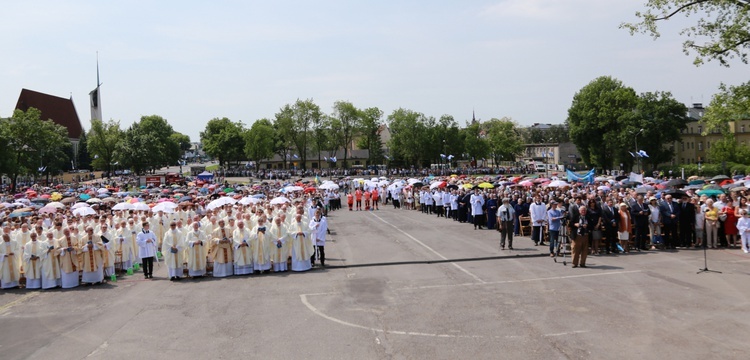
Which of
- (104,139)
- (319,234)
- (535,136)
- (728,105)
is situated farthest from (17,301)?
(535,136)

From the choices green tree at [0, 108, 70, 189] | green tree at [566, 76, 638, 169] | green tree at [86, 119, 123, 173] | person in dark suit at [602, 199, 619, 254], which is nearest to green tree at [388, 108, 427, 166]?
green tree at [566, 76, 638, 169]

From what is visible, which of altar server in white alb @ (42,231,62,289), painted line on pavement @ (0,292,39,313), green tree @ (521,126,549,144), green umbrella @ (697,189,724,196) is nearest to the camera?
painted line on pavement @ (0,292,39,313)

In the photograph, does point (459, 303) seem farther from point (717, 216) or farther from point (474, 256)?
point (717, 216)

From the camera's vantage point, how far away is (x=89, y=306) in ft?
41.8

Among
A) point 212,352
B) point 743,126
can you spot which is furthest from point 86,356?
point 743,126

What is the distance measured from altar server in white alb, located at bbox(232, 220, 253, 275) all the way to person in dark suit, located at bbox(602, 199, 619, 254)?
10.9m

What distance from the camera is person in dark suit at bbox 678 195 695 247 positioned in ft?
59.8

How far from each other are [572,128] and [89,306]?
7537 centimetres

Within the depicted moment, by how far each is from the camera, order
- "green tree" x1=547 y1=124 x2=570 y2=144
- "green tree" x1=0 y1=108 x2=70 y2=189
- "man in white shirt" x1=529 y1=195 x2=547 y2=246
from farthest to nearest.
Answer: "green tree" x1=547 y1=124 x2=570 y2=144 → "green tree" x1=0 y1=108 x2=70 y2=189 → "man in white shirt" x1=529 y1=195 x2=547 y2=246

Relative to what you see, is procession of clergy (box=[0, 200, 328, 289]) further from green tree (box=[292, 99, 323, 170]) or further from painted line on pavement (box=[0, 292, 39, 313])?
green tree (box=[292, 99, 323, 170])

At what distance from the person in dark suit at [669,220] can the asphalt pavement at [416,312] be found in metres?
1.02

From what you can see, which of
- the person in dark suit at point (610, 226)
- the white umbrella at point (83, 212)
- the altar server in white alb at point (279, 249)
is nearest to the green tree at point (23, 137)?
the white umbrella at point (83, 212)

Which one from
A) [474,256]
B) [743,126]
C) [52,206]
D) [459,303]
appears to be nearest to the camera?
[459,303]

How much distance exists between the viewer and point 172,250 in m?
15.5
